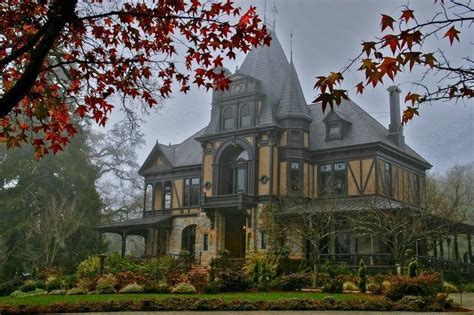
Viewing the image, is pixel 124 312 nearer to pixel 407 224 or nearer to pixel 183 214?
pixel 407 224

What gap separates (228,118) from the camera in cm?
3488

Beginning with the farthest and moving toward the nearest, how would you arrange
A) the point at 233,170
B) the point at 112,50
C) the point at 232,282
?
the point at 233,170, the point at 232,282, the point at 112,50

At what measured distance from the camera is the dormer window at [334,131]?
32.5 meters

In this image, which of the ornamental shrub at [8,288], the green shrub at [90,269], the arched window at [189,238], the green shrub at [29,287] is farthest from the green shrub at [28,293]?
the arched window at [189,238]

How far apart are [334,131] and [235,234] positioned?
337 inches

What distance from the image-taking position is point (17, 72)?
8.15 metres

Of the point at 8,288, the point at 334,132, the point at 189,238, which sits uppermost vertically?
the point at 334,132

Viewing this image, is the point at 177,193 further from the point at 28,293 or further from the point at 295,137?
the point at 28,293

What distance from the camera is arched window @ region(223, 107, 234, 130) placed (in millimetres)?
34656

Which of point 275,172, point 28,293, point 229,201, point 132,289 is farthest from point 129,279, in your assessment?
point 275,172

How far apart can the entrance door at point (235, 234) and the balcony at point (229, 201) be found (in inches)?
61.3

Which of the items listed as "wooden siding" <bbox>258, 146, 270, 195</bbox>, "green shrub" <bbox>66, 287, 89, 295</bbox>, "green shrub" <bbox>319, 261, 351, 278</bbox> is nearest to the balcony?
"wooden siding" <bbox>258, 146, 270, 195</bbox>

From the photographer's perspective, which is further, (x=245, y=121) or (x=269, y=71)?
(x=269, y=71)

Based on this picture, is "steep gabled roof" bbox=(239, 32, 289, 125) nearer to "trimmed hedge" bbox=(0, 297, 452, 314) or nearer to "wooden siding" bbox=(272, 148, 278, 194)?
"wooden siding" bbox=(272, 148, 278, 194)
